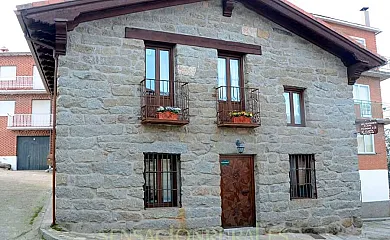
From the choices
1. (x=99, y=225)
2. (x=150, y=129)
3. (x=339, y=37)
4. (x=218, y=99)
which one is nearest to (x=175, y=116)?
(x=150, y=129)

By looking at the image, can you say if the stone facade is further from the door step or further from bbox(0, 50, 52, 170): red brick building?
bbox(0, 50, 52, 170): red brick building

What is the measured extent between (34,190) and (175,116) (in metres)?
7.43

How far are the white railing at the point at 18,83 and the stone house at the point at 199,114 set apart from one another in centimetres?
1759

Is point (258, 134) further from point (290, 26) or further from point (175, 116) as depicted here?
point (290, 26)

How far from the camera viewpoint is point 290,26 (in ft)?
37.5

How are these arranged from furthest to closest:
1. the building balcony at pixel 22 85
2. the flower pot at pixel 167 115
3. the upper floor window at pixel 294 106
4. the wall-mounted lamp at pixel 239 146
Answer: the building balcony at pixel 22 85, the upper floor window at pixel 294 106, the wall-mounted lamp at pixel 239 146, the flower pot at pixel 167 115

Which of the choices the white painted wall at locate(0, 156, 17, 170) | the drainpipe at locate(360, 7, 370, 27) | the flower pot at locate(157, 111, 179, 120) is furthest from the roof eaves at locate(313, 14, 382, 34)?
the white painted wall at locate(0, 156, 17, 170)

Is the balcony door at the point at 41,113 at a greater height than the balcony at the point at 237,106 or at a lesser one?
greater

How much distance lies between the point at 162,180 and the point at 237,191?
2.00 m

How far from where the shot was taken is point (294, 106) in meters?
11.5

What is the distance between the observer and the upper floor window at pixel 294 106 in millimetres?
11414

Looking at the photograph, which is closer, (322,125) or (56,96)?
(56,96)

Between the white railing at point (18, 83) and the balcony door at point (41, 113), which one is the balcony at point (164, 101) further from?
the white railing at point (18, 83)

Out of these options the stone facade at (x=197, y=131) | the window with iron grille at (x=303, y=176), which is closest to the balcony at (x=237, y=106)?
the stone facade at (x=197, y=131)
